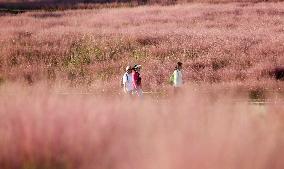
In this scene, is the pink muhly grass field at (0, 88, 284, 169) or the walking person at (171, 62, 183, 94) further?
the walking person at (171, 62, 183, 94)

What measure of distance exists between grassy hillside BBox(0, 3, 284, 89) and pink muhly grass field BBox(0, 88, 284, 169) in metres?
12.1

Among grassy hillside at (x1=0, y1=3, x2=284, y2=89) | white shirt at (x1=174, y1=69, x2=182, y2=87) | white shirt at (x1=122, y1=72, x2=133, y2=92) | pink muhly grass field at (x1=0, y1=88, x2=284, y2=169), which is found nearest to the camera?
pink muhly grass field at (x1=0, y1=88, x2=284, y2=169)

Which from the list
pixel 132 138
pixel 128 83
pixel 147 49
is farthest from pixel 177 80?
pixel 147 49

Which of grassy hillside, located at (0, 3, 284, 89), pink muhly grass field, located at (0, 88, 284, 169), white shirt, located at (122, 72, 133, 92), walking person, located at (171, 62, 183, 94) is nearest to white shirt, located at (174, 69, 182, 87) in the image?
walking person, located at (171, 62, 183, 94)

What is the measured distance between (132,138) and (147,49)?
21.8 meters

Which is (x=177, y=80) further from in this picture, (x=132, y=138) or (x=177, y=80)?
(x=132, y=138)

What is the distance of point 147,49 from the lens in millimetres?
30375

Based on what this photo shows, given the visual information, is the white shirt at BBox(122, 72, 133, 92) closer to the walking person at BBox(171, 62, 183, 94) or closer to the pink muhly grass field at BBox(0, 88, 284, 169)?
the walking person at BBox(171, 62, 183, 94)

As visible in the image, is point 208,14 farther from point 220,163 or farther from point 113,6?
point 220,163

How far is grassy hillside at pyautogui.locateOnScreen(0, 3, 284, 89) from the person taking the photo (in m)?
24.1

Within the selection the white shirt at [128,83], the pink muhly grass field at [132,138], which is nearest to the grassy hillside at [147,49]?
the white shirt at [128,83]

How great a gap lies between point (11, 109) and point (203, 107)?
324cm

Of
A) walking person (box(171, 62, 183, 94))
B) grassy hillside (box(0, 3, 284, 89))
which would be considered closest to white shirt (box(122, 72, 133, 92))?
walking person (box(171, 62, 183, 94))

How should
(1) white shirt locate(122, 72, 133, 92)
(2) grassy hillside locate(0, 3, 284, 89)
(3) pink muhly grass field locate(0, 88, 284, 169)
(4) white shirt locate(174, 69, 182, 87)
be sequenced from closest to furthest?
1. (3) pink muhly grass field locate(0, 88, 284, 169)
2. (1) white shirt locate(122, 72, 133, 92)
3. (4) white shirt locate(174, 69, 182, 87)
4. (2) grassy hillside locate(0, 3, 284, 89)
